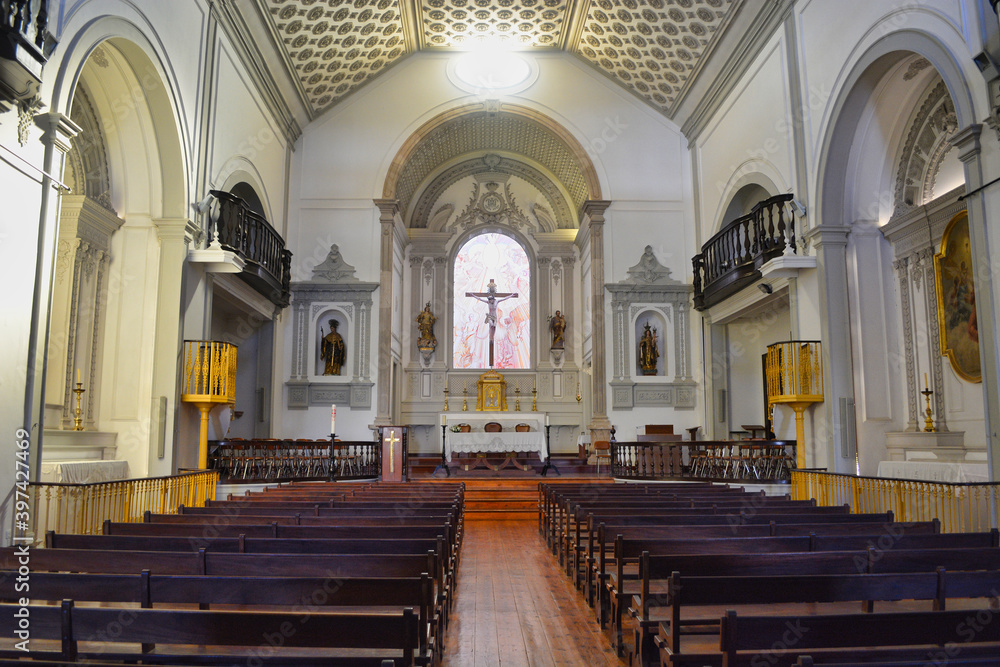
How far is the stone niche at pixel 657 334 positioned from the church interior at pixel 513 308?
0.08 meters

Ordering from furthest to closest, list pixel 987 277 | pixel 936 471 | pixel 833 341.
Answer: pixel 833 341, pixel 936 471, pixel 987 277

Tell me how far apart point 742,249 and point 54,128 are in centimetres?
1021

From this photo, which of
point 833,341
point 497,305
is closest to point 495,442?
point 497,305

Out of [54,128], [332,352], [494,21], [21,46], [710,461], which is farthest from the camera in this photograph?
[332,352]

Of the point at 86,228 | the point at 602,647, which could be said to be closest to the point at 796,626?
the point at 602,647

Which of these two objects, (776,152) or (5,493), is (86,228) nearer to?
(5,493)

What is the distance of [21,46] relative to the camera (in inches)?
221

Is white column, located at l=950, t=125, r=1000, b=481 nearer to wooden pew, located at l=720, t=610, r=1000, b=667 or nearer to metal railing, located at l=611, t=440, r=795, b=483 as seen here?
metal railing, located at l=611, t=440, r=795, b=483

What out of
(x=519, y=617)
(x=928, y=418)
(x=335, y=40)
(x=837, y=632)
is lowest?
(x=519, y=617)

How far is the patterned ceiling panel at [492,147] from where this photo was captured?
693 inches

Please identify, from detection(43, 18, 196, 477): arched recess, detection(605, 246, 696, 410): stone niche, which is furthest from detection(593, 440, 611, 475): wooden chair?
detection(43, 18, 196, 477): arched recess

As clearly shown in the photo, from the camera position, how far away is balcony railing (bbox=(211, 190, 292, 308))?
11243 millimetres

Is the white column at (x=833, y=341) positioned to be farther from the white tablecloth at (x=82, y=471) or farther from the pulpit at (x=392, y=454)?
the white tablecloth at (x=82, y=471)

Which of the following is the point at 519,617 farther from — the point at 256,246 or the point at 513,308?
the point at 513,308
